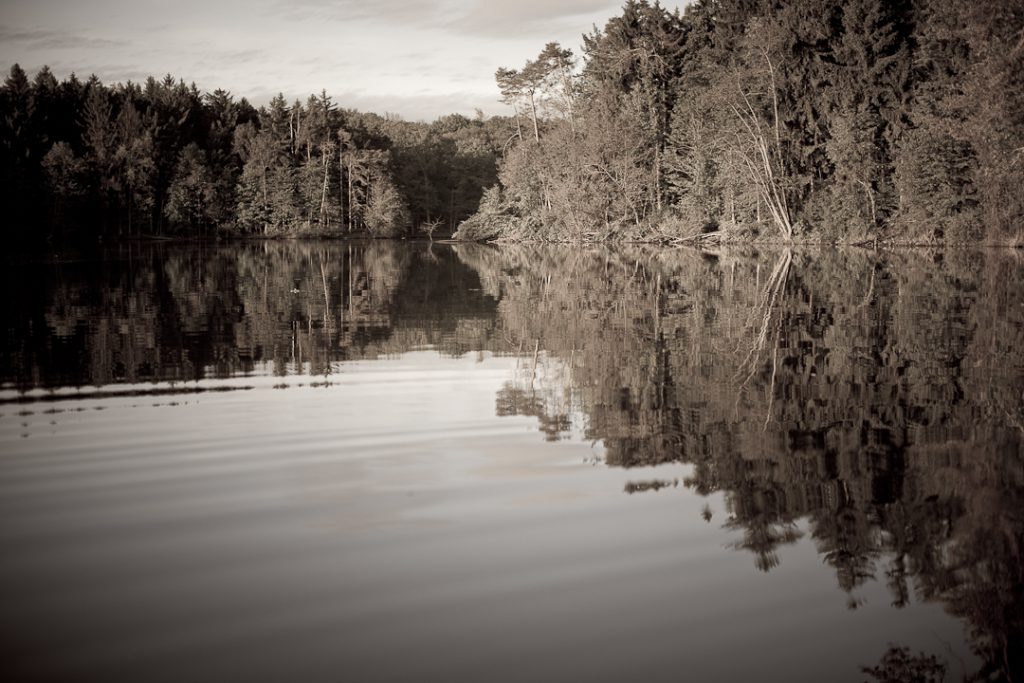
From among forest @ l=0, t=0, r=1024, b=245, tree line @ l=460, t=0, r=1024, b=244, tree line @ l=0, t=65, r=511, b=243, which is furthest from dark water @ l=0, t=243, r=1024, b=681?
tree line @ l=0, t=65, r=511, b=243

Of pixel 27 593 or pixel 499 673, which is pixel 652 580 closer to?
pixel 499 673

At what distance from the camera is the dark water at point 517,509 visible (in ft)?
13.3

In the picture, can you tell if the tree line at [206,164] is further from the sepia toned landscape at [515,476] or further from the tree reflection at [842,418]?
the tree reflection at [842,418]

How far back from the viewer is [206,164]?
84.5 metres

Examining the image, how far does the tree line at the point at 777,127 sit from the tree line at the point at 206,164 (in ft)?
55.6

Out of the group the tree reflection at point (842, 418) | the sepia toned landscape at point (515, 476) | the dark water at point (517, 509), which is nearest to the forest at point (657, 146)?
the sepia toned landscape at point (515, 476)

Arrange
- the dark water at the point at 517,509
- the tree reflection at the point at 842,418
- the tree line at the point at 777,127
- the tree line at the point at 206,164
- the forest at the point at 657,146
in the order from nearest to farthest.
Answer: the dark water at the point at 517,509 → the tree reflection at the point at 842,418 → the tree line at the point at 777,127 → the forest at the point at 657,146 → the tree line at the point at 206,164

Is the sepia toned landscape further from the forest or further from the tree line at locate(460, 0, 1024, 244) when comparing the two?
the forest

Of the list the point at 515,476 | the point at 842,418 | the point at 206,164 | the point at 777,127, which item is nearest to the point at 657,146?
the point at 777,127

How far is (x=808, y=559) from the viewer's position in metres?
5.10

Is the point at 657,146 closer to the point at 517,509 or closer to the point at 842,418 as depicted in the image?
the point at 842,418

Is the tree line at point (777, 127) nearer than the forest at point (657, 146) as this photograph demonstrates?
Yes

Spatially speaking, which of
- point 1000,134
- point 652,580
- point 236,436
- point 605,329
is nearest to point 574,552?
point 652,580

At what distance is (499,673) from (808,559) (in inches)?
83.8
